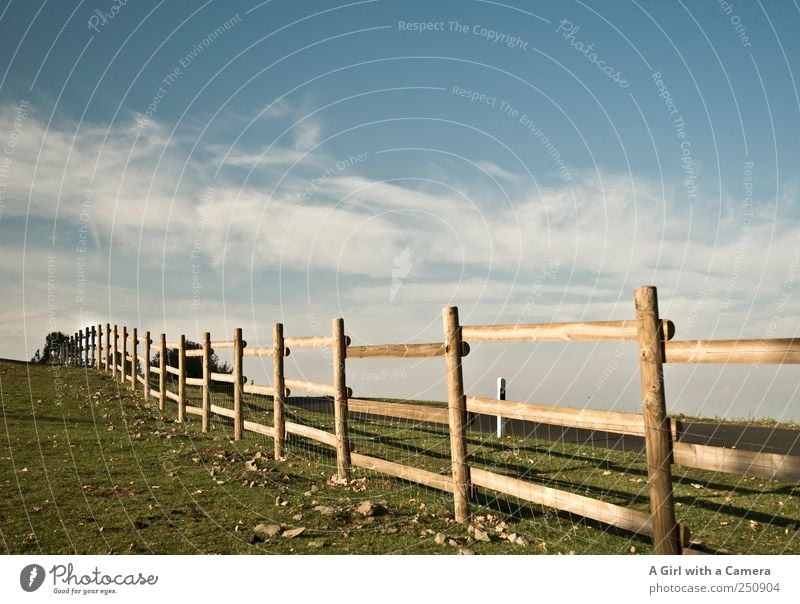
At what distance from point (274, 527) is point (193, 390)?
1774 cm

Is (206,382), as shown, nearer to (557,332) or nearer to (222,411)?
(222,411)

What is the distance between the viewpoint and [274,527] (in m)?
7.25

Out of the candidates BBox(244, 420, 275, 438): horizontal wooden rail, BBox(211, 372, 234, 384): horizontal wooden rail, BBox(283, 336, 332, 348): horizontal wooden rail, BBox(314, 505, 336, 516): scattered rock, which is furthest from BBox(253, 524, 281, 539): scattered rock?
BBox(211, 372, 234, 384): horizontal wooden rail

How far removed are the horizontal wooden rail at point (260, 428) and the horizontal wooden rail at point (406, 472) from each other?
3214 millimetres

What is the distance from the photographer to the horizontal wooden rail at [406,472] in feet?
26.9

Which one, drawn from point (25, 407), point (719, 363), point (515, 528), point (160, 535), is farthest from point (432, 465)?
point (25, 407)

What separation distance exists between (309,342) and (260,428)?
9.87 ft

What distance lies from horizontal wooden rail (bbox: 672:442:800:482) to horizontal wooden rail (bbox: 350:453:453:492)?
10.6 feet

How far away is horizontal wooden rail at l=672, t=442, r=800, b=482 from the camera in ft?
16.4

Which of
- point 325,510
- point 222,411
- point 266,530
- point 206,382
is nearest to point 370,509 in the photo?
point 325,510

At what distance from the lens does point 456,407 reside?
25.6 feet

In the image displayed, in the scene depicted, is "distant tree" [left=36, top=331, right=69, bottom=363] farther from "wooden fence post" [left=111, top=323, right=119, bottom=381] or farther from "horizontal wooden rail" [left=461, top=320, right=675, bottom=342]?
"horizontal wooden rail" [left=461, top=320, right=675, bottom=342]

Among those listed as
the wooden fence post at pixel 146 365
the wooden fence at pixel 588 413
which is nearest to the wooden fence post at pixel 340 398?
the wooden fence at pixel 588 413
